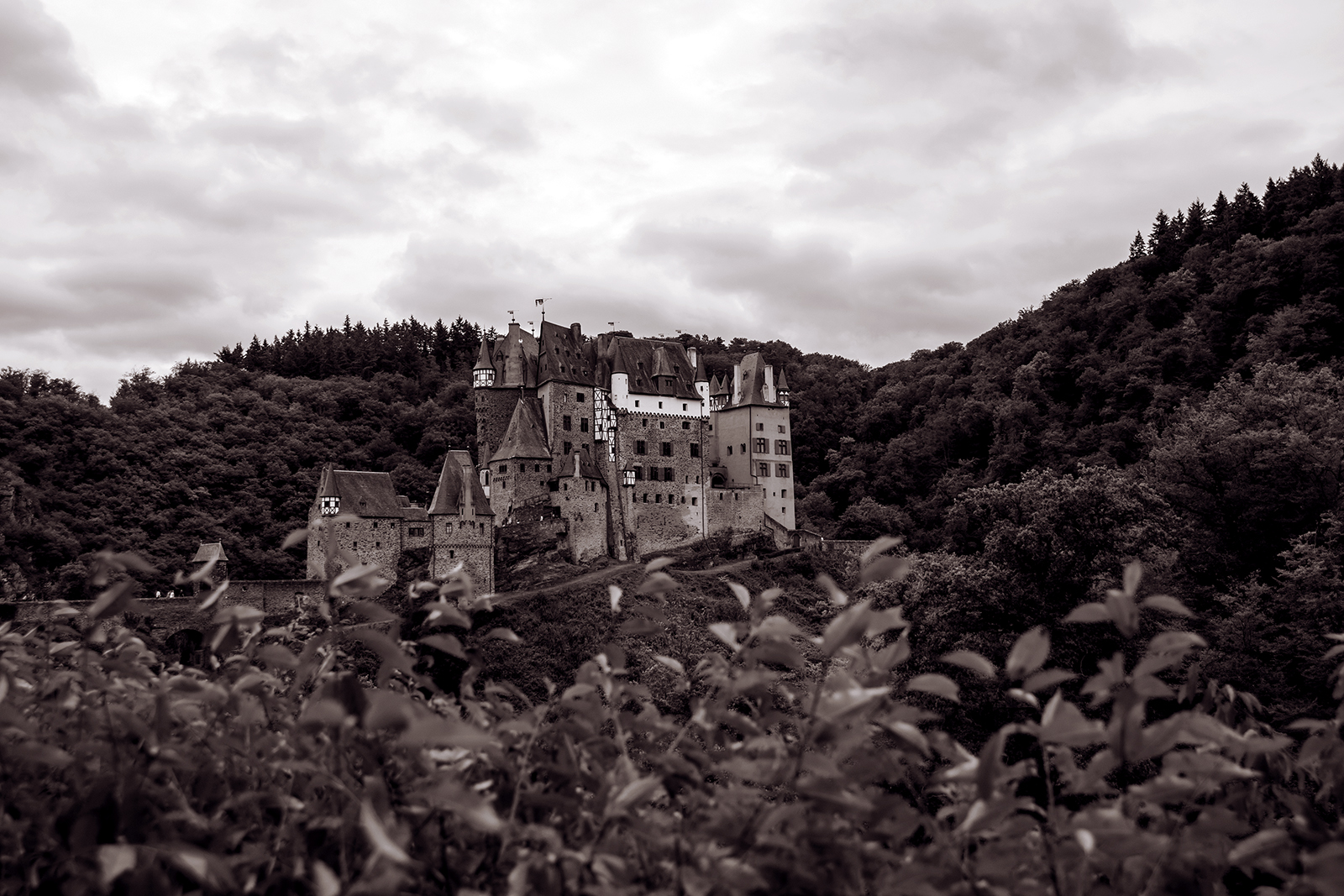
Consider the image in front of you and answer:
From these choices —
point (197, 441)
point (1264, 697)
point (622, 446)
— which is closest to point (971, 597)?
point (1264, 697)

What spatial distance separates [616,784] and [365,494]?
5755 centimetres

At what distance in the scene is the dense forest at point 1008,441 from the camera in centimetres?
2891

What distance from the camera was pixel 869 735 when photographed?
2.81m

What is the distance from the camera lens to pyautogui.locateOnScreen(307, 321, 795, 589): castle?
188 ft

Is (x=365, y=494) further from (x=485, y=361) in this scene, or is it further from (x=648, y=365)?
(x=648, y=365)

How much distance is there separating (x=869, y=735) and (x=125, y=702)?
264 centimetres

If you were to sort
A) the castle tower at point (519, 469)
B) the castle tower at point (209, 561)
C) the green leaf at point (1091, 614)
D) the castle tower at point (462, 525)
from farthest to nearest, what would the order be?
1. the castle tower at point (519, 469)
2. the castle tower at point (462, 525)
3. the castle tower at point (209, 561)
4. the green leaf at point (1091, 614)

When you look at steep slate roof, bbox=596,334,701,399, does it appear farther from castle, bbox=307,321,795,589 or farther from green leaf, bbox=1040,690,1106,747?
green leaf, bbox=1040,690,1106,747

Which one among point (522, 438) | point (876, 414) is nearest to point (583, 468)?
point (522, 438)

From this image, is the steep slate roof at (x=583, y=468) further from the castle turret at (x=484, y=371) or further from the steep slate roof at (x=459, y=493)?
the castle turret at (x=484, y=371)

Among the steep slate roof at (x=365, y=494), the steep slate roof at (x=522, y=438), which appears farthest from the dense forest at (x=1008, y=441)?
the steep slate roof at (x=522, y=438)

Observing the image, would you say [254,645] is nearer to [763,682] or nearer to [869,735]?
[763,682]

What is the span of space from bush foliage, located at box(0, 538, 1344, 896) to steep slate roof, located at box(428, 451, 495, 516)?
55.0 meters

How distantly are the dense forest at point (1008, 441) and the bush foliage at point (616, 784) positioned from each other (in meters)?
Answer: 26.0
